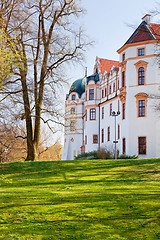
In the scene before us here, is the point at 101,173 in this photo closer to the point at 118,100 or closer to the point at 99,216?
the point at 99,216

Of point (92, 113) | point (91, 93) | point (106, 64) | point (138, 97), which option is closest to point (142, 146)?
point (138, 97)

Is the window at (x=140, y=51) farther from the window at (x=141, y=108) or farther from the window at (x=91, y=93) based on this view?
the window at (x=91, y=93)

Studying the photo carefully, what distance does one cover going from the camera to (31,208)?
432 inches

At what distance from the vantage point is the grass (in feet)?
28.2

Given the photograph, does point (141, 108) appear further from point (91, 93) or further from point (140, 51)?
point (91, 93)

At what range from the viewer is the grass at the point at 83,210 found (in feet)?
28.2

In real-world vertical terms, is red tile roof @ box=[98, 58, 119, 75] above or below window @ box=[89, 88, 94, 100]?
above

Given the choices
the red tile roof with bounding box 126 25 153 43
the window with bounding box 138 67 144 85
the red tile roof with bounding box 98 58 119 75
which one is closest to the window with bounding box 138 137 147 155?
the window with bounding box 138 67 144 85

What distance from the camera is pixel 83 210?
420 inches

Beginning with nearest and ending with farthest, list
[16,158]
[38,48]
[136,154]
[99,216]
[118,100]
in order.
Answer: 1. [99,216]
2. [38,48]
3. [136,154]
4. [118,100]
5. [16,158]

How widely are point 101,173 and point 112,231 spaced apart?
12.2 metres

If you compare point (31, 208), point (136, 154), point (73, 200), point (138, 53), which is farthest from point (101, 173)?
point (138, 53)

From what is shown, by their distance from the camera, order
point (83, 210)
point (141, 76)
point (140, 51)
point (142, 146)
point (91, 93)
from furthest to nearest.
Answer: point (91, 93) → point (140, 51) → point (141, 76) → point (142, 146) → point (83, 210)

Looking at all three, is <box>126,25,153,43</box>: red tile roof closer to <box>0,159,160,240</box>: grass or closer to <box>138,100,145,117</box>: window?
<box>138,100,145,117</box>: window
